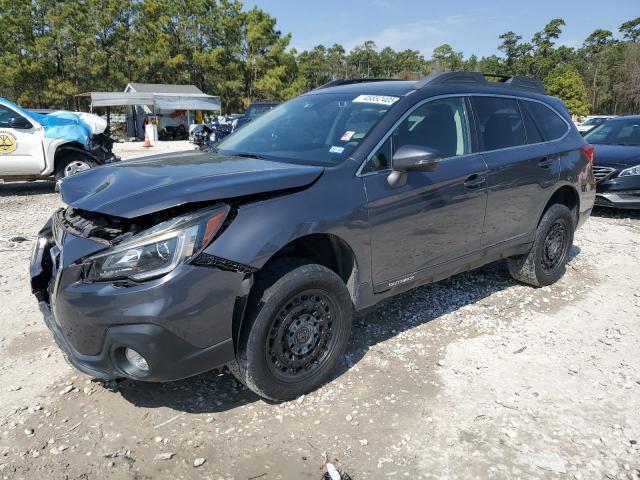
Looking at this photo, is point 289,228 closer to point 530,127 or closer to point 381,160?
point 381,160

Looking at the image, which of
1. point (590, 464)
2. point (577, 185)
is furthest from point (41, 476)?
point (577, 185)

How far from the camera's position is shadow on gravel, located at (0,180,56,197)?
34.4 ft

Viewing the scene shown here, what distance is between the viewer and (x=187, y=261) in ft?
7.93

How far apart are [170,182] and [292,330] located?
3.50ft

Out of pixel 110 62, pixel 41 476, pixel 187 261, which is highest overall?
pixel 110 62

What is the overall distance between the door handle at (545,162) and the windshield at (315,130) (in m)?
1.78

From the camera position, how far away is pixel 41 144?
966 cm

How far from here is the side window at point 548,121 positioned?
4.73 meters

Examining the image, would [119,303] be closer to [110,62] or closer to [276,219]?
[276,219]

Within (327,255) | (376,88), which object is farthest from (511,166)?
(327,255)

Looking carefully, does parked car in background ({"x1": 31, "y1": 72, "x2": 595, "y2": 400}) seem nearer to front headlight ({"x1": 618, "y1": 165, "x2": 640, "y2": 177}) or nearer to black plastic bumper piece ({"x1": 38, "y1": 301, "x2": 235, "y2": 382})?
black plastic bumper piece ({"x1": 38, "y1": 301, "x2": 235, "y2": 382})

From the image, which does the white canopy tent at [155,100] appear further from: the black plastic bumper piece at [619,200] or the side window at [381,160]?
the side window at [381,160]

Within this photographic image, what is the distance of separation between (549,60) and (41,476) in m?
77.0

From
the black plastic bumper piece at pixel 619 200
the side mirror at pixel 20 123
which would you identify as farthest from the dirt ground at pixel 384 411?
the side mirror at pixel 20 123
